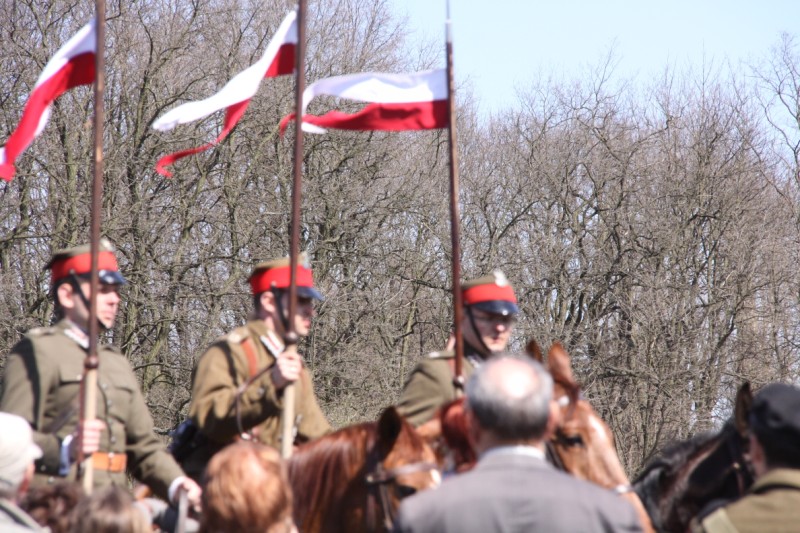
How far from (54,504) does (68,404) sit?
Result: 2.05 m

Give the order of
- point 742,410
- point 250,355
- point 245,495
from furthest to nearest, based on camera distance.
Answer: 1. point 250,355
2. point 742,410
3. point 245,495

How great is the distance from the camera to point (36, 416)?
6008 millimetres

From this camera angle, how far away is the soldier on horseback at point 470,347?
21.7ft

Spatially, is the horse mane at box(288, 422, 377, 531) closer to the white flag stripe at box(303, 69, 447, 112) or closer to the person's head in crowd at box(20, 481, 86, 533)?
the person's head in crowd at box(20, 481, 86, 533)

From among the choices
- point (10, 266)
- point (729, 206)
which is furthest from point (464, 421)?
point (729, 206)

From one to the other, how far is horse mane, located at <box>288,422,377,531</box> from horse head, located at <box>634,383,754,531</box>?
1578mm

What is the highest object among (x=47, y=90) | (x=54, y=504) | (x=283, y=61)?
(x=283, y=61)

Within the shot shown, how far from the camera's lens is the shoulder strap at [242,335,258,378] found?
6352 mm

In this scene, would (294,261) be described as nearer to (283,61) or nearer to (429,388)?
(429,388)

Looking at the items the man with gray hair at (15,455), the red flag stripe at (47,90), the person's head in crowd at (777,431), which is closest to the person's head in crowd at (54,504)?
the man with gray hair at (15,455)

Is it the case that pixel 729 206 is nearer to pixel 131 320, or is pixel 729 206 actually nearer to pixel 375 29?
pixel 375 29

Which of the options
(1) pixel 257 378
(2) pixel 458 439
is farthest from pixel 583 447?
(1) pixel 257 378

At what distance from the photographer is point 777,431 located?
11.8 ft

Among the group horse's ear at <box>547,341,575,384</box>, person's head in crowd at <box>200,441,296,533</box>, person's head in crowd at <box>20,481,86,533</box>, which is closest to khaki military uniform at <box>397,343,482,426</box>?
horse's ear at <box>547,341,575,384</box>
